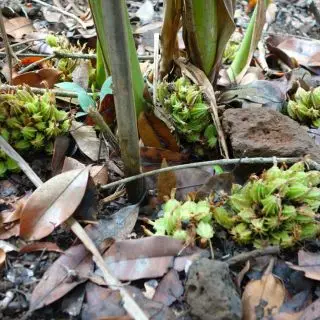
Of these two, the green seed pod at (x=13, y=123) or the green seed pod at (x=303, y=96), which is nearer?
the green seed pod at (x=13, y=123)

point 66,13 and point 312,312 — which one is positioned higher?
point 66,13

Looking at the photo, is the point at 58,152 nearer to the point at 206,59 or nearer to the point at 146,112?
the point at 146,112

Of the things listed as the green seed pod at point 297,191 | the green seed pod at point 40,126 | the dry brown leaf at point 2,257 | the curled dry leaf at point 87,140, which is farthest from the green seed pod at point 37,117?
the green seed pod at point 297,191

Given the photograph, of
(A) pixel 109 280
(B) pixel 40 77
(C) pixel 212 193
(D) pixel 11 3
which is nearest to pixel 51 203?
(A) pixel 109 280

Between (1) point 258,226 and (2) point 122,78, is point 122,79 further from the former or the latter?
(1) point 258,226

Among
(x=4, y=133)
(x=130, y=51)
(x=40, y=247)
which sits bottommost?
(x=40, y=247)

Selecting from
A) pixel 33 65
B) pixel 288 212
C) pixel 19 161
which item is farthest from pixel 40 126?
pixel 288 212

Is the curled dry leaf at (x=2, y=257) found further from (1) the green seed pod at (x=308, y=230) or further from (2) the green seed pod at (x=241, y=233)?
(1) the green seed pod at (x=308, y=230)
